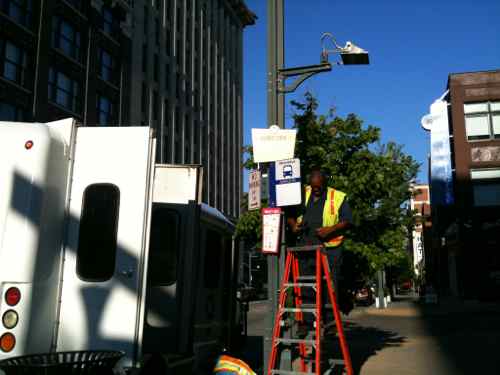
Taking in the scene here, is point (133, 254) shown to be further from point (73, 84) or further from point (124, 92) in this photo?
point (124, 92)

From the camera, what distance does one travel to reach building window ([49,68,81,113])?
31.2 m

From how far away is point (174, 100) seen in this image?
5053 centimetres

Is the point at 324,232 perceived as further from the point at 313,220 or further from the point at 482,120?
the point at 482,120

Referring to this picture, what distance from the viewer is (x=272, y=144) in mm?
7066

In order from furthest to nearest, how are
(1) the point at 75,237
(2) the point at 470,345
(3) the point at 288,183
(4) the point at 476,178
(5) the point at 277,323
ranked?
1. (4) the point at 476,178
2. (2) the point at 470,345
3. (3) the point at 288,183
4. (5) the point at 277,323
5. (1) the point at 75,237

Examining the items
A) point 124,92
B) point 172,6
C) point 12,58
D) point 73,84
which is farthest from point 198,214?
point 172,6

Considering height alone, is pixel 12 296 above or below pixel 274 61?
below

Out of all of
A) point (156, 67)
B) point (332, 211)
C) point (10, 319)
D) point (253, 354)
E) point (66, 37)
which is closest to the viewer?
point (10, 319)

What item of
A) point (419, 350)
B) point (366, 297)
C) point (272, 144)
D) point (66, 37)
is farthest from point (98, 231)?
point (366, 297)

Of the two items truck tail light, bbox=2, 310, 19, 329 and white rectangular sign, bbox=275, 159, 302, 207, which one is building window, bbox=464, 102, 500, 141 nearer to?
white rectangular sign, bbox=275, 159, 302, 207

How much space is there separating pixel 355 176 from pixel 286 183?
432 centimetres

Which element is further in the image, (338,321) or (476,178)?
(476,178)

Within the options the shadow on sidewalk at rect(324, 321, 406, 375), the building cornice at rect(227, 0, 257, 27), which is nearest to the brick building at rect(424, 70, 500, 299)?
the shadow on sidewalk at rect(324, 321, 406, 375)

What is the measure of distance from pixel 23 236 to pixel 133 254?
0.90 m
